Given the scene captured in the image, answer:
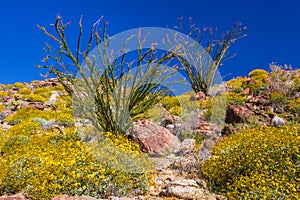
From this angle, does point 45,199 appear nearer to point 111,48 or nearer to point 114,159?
point 114,159

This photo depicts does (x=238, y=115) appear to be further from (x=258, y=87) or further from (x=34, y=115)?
(x=34, y=115)

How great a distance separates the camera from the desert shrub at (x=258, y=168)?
4789 mm

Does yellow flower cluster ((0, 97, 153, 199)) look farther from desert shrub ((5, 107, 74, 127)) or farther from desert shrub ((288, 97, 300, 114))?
desert shrub ((288, 97, 300, 114))

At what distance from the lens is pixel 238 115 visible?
9898 mm

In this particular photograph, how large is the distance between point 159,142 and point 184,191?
10.6 ft

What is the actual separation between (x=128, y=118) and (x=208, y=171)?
365cm

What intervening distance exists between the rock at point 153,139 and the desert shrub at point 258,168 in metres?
2.07

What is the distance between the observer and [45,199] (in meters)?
4.69

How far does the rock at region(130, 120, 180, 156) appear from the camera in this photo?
Result: 27.2 feet

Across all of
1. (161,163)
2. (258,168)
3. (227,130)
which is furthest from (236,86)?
(258,168)

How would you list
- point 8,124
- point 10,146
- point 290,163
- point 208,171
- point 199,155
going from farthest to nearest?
point 8,124, point 10,146, point 199,155, point 208,171, point 290,163

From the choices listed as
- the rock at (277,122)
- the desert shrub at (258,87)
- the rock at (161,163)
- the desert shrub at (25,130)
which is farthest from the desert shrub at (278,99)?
the desert shrub at (25,130)

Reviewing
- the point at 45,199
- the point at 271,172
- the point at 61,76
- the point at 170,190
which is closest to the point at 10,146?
the point at 61,76

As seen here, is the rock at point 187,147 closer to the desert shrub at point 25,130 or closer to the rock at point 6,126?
the desert shrub at point 25,130
